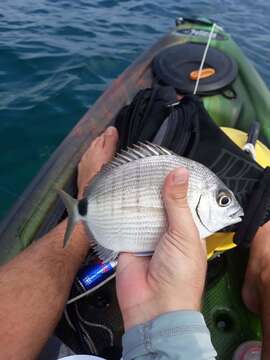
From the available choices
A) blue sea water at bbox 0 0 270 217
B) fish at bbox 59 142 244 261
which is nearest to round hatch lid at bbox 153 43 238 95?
blue sea water at bbox 0 0 270 217

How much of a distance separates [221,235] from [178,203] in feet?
1.96

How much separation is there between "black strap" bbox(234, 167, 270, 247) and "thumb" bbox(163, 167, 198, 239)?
0.51 metres

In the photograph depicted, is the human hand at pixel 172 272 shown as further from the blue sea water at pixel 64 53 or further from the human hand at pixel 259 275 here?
the blue sea water at pixel 64 53

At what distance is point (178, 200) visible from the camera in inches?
55.0

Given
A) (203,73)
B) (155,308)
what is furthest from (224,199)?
(203,73)

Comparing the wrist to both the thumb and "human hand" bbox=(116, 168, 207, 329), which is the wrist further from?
the thumb

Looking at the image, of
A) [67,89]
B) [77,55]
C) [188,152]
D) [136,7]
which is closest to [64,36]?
[77,55]

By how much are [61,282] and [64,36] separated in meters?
4.84

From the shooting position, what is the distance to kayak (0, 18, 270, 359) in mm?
2047

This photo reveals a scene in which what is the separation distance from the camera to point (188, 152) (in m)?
2.02

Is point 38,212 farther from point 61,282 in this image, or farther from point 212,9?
point 212,9

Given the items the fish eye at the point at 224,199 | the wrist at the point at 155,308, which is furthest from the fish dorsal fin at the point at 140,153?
the wrist at the point at 155,308

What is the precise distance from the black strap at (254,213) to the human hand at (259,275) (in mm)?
152

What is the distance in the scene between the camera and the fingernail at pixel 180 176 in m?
1.38
